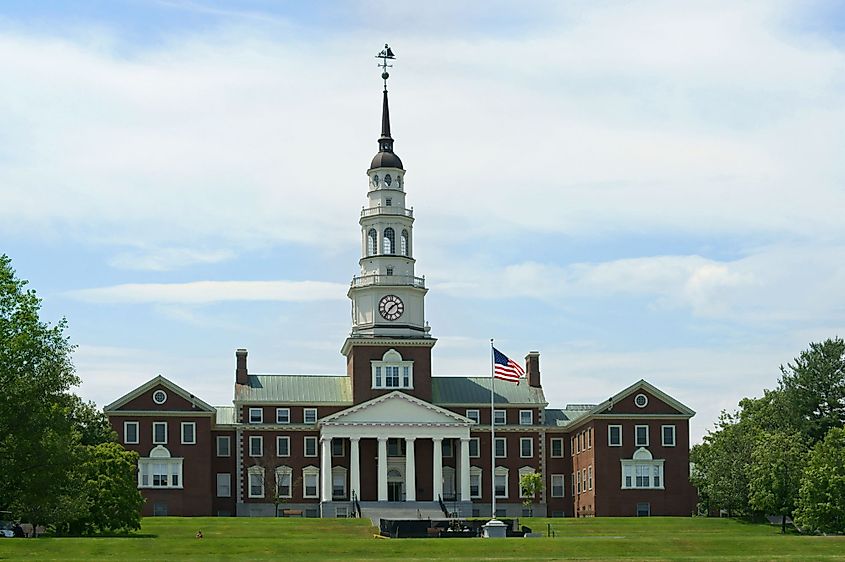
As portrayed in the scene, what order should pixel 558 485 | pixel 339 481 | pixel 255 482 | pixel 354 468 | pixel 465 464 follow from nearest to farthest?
pixel 354 468, pixel 465 464, pixel 339 481, pixel 255 482, pixel 558 485

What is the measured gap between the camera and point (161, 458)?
102 m

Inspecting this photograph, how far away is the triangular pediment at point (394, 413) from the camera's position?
10238 centimetres

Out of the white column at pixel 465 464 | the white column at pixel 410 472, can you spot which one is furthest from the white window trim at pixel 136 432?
the white column at pixel 465 464

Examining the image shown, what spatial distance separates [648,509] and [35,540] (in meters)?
49.3

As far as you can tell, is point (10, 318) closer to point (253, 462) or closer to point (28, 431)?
point (28, 431)

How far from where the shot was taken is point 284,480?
346 feet

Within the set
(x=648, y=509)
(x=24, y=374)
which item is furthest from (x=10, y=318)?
(x=648, y=509)

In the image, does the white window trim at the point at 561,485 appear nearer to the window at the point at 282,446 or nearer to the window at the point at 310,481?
the window at the point at 310,481

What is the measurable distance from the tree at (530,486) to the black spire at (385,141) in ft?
73.2

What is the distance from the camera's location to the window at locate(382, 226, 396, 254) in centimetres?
10600

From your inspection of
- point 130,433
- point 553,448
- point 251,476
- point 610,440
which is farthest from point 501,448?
point 130,433

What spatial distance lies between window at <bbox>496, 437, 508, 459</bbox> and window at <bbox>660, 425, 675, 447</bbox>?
450 inches

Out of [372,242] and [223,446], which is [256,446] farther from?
[372,242]

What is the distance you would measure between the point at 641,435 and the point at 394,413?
52.1 ft
